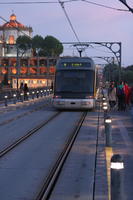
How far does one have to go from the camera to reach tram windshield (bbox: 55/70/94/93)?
2930 centimetres

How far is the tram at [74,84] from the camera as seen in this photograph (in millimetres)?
29047

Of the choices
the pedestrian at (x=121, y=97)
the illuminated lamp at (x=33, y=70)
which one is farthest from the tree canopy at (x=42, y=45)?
the pedestrian at (x=121, y=97)

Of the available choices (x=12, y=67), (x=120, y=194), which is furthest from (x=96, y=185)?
(x=12, y=67)

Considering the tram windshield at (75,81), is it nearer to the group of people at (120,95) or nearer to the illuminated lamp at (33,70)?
the group of people at (120,95)

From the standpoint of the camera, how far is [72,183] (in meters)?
9.12

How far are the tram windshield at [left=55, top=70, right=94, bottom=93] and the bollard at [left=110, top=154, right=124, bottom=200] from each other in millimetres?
22949

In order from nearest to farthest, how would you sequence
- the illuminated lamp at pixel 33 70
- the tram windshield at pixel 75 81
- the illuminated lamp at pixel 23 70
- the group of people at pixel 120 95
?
1. the group of people at pixel 120 95
2. the tram windshield at pixel 75 81
3. the illuminated lamp at pixel 23 70
4. the illuminated lamp at pixel 33 70

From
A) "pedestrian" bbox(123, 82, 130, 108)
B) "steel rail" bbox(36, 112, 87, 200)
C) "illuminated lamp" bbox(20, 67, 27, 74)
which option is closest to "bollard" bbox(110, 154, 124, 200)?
"steel rail" bbox(36, 112, 87, 200)

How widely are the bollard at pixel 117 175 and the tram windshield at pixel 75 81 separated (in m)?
22.9

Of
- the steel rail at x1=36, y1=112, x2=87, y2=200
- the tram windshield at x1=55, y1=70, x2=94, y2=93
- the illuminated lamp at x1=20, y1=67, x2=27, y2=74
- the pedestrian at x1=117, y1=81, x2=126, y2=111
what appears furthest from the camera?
the illuminated lamp at x1=20, y1=67, x2=27, y2=74

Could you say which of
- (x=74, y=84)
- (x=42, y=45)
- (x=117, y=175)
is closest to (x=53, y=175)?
(x=117, y=175)

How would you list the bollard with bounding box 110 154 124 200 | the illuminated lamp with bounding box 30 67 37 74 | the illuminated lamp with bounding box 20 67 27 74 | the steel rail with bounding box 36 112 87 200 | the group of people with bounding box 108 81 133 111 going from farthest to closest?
the illuminated lamp with bounding box 30 67 37 74 → the illuminated lamp with bounding box 20 67 27 74 → the group of people with bounding box 108 81 133 111 → the steel rail with bounding box 36 112 87 200 → the bollard with bounding box 110 154 124 200

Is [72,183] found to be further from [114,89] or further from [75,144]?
[114,89]

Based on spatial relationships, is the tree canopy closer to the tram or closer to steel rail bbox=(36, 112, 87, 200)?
the tram
